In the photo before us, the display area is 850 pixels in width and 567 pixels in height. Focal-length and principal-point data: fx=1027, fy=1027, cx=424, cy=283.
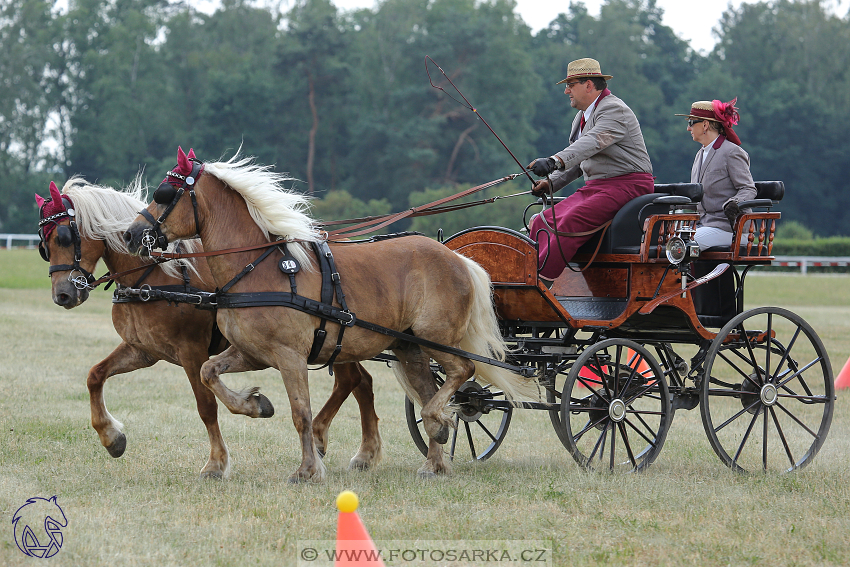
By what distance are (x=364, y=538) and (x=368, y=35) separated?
60.7m

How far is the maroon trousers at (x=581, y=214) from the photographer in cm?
704

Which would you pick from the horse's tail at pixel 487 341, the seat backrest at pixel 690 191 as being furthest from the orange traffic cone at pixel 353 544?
the seat backrest at pixel 690 191

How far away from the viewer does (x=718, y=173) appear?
7.62m

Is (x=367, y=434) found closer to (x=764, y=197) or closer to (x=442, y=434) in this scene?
(x=442, y=434)

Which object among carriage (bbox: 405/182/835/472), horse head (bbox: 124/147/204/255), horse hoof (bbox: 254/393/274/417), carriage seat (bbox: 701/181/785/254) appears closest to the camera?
horse head (bbox: 124/147/204/255)

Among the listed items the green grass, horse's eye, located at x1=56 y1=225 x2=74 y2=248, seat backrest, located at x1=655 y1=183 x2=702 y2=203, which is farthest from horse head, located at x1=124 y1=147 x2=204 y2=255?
the green grass

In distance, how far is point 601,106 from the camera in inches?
280

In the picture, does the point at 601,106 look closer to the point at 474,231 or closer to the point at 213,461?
the point at 474,231

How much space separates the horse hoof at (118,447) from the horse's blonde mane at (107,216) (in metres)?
1.18

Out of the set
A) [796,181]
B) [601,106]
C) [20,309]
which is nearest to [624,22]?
[796,181]

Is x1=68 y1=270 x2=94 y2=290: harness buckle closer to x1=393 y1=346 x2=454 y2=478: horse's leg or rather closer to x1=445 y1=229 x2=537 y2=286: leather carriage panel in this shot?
x1=393 y1=346 x2=454 y2=478: horse's leg

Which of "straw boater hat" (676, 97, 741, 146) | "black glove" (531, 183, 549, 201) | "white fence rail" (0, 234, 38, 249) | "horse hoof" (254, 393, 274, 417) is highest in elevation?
"straw boater hat" (676, 97, 741, 146)

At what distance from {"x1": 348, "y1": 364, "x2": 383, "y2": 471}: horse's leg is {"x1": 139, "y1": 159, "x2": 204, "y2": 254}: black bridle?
1.84 meters

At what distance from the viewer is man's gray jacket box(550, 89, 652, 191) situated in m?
6.93
